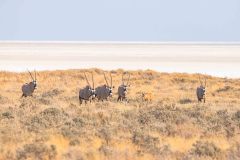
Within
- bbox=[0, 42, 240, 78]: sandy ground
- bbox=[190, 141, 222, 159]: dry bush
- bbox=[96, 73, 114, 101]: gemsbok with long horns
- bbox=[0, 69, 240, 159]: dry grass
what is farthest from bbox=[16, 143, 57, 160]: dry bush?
bbox=[0, 42, 240, 78]: sandy ground

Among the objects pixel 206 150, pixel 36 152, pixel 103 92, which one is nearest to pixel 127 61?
pixel 103 92

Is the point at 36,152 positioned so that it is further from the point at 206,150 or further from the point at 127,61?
the point at 127,61

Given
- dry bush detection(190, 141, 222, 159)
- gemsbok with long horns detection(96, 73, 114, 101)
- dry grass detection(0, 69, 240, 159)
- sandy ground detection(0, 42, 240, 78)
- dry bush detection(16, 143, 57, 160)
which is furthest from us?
sandy ground detection(0, 42, 240, 78)

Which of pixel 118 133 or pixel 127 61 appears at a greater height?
pixel 127 61

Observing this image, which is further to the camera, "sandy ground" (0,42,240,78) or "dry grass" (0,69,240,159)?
"sandy ground" (0,42,240,78)

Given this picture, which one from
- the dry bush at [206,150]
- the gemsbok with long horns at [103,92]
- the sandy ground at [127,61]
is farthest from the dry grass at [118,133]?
the sandy ground at [127,61]

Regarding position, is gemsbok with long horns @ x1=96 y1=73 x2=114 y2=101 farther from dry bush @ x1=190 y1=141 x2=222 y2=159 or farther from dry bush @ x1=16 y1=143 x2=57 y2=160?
dry bush @ x1=16 y1=143 x2=57 y2=160

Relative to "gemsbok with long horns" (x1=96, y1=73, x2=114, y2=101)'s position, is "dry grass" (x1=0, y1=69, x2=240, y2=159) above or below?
below

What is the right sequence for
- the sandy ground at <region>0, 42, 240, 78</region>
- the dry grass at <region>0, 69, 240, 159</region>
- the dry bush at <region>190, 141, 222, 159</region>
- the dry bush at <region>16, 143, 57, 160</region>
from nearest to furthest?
the dry bush at <region>16, 143, 57, 160</region> < the dry grass at <region>0, 69, 240, 159</region> < the dry bush at <region>190, 141, 222, 159</region> < the sandy ground at <region>0, 42, 240, 78</region>

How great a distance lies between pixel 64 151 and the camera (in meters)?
14.3

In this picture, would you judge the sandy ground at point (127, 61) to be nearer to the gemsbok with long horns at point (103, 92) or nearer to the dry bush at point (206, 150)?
the gemsbok with long horns at point (103, 92)

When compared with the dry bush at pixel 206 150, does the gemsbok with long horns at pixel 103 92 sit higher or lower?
higher

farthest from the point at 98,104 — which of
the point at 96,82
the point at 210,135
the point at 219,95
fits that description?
the point at 96,82

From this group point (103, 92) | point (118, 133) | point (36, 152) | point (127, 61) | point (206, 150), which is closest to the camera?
point (36, 152)
